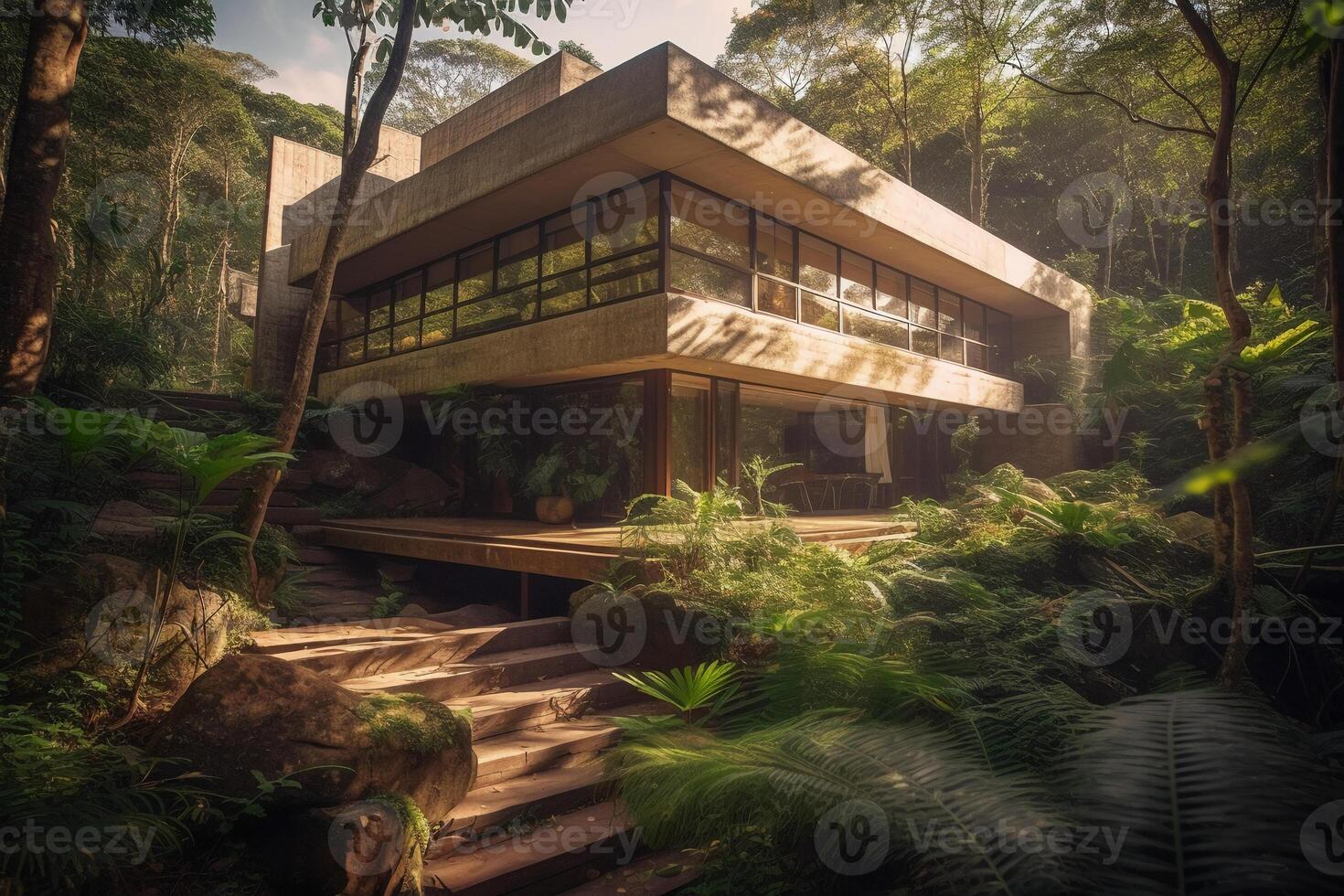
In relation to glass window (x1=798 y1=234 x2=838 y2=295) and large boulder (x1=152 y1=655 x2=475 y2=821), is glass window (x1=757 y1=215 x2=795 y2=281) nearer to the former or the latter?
glass window (x1=798 y1=234 x2=838 y2=295)

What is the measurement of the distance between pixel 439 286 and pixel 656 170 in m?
5.44

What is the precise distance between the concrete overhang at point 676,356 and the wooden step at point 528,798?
5396 mm

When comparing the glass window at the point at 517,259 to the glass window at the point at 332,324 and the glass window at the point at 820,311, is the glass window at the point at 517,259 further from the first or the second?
the glass window at the point at 332,324

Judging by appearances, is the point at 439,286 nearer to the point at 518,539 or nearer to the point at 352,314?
the point at 352,314

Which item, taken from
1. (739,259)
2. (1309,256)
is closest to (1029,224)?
(1309,256)

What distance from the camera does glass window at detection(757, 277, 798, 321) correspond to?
10.3 m

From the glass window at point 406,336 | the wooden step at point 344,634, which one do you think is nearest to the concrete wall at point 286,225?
the glass window at point 406,336

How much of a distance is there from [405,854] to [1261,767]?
3.01m

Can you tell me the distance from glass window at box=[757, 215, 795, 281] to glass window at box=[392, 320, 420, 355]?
6.54 m

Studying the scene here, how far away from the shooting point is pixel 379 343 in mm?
14086

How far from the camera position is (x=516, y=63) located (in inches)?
1372

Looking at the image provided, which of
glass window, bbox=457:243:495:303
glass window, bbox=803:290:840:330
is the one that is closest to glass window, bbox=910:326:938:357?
glass window, bbox=803:290:840:330

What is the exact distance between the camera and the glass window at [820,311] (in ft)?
36.2

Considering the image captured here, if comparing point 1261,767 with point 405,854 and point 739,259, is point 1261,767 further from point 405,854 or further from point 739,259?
point 739,259
